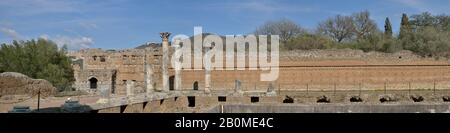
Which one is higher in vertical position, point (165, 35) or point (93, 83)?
point (165, 35)

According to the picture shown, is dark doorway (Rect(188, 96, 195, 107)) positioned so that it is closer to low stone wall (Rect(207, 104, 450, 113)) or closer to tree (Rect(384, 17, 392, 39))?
low stone wall (Rect(207, 104, 450, 113))

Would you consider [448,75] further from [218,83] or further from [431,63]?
[218,83]

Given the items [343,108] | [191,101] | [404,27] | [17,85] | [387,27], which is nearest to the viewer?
[343,108]

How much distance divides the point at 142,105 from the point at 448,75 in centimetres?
2080

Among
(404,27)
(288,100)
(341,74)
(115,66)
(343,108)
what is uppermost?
(404,27)

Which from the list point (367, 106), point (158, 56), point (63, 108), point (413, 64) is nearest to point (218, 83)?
point (158, 56)

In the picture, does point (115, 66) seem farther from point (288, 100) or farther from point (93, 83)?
point (288, 100)

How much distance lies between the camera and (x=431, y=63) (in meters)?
29.9

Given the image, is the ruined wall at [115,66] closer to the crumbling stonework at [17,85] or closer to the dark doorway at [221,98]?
the crumbling stonework at [17,85]

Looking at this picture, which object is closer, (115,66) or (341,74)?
(341,74)

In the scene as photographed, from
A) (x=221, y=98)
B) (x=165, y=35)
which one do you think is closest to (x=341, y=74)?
(x=221, y=98)

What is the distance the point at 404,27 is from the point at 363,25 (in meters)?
5.23

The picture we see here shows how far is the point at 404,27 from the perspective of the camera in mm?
40938

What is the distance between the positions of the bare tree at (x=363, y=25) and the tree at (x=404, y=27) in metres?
2.56
